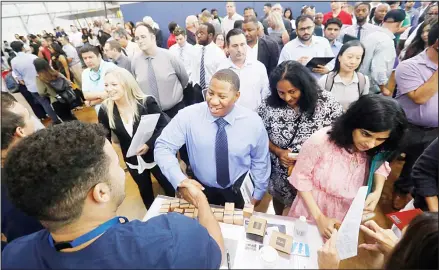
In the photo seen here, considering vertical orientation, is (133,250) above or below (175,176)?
above

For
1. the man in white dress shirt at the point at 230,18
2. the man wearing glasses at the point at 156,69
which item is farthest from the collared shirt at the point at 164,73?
the man in white dress shirt at the point at 230,18

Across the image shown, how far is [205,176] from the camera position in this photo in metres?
1.60

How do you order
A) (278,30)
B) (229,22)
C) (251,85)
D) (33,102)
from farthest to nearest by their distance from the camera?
(229,22) < (33,102) < (278,30) < (251,85)

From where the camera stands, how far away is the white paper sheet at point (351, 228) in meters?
0.96

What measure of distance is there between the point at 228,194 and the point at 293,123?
64 cm

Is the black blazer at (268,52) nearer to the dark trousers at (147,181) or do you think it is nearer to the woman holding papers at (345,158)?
the dark trousers at (147,181)

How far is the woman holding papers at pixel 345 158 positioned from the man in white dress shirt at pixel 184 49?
2.65 m

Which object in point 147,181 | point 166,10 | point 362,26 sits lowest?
point 147,181

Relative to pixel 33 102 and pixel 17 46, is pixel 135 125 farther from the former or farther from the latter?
pixel 33 102

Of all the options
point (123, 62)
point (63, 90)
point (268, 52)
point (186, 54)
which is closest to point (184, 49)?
point (186, 54)

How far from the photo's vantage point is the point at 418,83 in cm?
170

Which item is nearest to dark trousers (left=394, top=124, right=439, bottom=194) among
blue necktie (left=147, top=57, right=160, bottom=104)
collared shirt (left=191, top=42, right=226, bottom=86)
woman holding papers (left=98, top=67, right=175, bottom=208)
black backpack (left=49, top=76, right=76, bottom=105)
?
woman holding papers (left=98, top=67, right=175, bottom=208)

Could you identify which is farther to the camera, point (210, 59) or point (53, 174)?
point (210, 59)

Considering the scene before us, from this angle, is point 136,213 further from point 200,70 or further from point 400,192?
point 400,192
